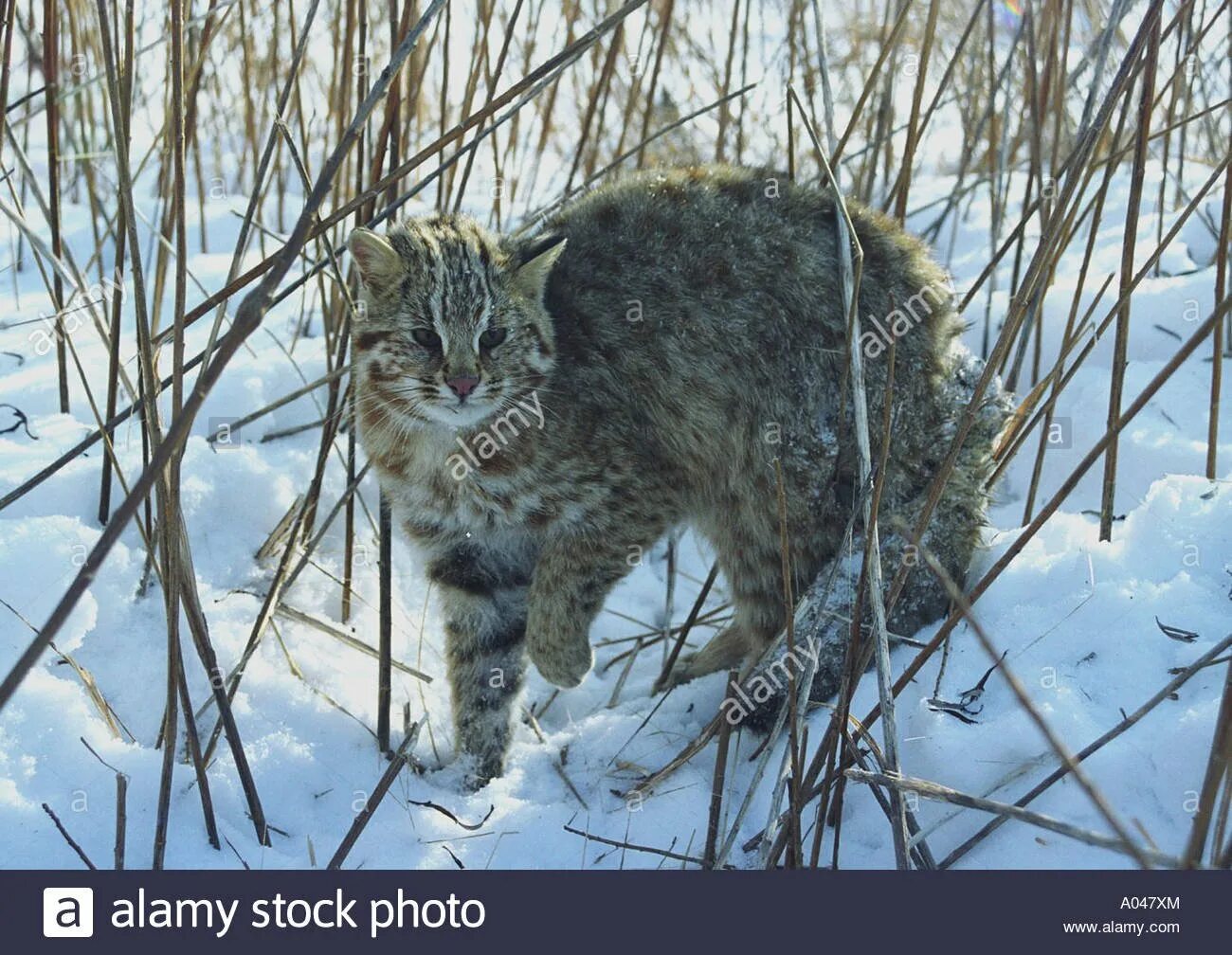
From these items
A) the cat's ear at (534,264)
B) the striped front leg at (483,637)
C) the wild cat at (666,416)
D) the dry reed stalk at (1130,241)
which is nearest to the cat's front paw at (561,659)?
the wild cat at (666,416)

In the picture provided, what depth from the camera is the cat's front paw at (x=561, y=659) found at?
3.65m

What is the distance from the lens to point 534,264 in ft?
11.2

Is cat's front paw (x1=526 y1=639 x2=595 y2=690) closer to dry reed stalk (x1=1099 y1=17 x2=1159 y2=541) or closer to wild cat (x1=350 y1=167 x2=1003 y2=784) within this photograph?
wild cat (x1=350 y1=167 x2=1003 y2=784)

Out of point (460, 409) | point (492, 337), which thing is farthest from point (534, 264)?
point (460, 409)

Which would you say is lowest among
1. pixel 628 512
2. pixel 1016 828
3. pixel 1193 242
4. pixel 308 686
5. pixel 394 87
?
pixel 1016 828

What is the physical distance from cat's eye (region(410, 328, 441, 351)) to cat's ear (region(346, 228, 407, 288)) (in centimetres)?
17

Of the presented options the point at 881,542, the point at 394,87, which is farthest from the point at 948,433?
the point at 394,87

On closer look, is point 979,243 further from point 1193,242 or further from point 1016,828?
point 1016,828

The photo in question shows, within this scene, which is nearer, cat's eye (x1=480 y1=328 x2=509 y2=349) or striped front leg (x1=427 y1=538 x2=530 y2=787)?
cat's eye (x1=480 y1=328 x2=509 y2=349)

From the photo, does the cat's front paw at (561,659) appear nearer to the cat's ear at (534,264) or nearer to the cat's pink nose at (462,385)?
the cat's pink nose at (462,385)

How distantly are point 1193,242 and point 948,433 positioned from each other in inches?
102

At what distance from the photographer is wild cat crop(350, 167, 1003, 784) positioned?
354cm

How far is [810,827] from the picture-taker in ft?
9.88

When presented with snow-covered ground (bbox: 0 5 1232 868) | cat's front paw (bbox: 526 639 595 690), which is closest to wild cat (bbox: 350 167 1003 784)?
cat's front paw (bbox: 526 639 595 690)
